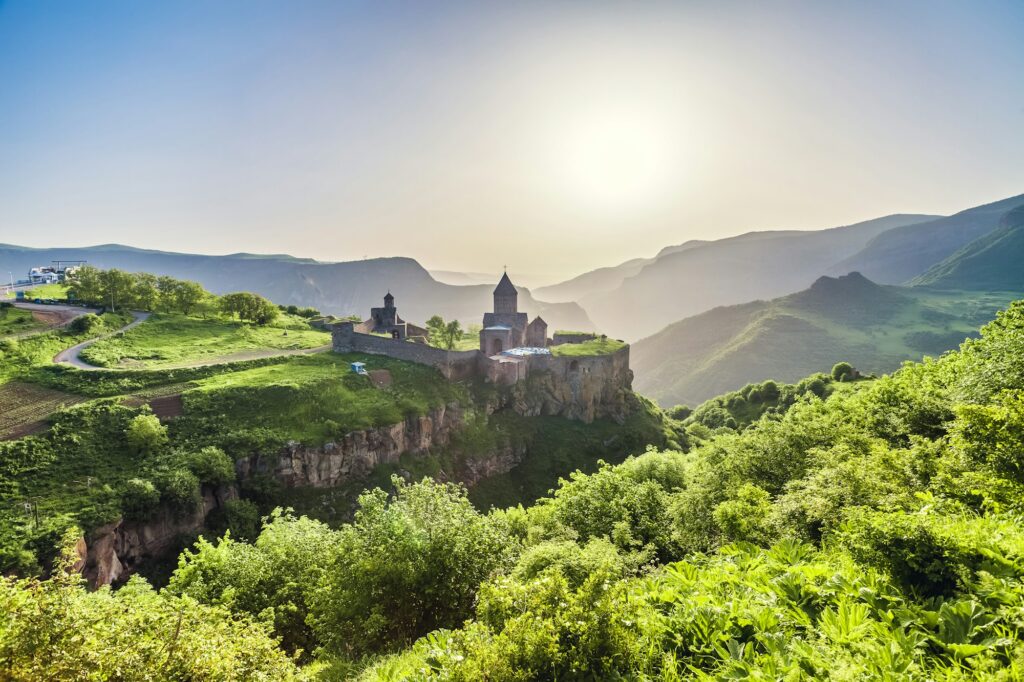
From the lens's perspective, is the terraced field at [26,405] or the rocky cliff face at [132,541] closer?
the rocky cliff face at [132,541]

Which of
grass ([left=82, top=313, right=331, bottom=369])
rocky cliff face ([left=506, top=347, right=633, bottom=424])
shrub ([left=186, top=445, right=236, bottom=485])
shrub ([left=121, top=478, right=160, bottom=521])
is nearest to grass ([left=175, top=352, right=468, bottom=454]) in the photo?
shrub ([left=186, top=445, right=236, bottom=485])

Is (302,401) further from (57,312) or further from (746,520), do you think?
(57,312)

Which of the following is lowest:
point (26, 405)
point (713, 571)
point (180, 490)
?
point (180, 490)

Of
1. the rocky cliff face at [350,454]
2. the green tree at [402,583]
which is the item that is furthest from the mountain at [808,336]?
the green tree at [402,583]

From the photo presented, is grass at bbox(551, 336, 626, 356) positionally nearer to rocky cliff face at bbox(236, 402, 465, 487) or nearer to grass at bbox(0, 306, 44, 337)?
rocky cliff face at bbox(236, 402, 465, 487)

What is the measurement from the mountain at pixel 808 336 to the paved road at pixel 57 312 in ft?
418

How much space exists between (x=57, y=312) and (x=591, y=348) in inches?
2546

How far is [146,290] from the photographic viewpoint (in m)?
57.7

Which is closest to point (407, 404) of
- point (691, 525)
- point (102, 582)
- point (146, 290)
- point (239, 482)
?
point (239, 482)

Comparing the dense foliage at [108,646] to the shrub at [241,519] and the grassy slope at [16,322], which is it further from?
the grassy slope at [16,322]

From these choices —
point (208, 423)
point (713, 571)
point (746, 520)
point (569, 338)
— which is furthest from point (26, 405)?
point (569, 338)

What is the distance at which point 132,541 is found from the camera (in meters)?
23.6

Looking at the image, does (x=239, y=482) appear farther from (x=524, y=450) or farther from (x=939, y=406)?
(x=939, y=406)

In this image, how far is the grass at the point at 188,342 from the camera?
1571 inches
